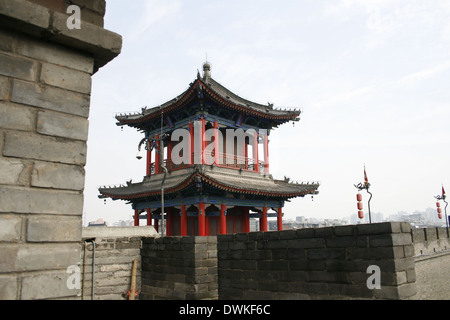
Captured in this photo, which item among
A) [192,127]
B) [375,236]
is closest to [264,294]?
[375,236]

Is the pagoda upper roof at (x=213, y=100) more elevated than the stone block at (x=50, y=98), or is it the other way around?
the pagoda upper roof at (x=213, y=100)

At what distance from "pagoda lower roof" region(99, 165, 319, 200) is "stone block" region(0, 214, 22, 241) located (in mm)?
13520

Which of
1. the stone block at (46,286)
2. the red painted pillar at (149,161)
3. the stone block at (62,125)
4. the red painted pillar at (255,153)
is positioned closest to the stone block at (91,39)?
the stone block at (62,125)

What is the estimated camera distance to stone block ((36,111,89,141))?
3521 millimetres

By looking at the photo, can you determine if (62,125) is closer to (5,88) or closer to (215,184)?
(5,88)

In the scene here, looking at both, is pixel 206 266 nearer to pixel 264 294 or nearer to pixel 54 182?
pixel 264 294

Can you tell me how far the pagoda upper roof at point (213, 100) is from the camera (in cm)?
1847

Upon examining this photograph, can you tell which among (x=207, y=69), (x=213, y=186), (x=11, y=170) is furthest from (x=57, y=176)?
(x=207, y=69)

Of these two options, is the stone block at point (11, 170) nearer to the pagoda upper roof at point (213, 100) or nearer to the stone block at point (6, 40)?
the stone block at point (6, 40)

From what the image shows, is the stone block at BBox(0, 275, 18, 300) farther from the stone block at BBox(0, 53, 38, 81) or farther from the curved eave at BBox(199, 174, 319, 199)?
the curved eave at BBox(199, 174, 319, 199)

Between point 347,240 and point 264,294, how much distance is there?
2.70 metres

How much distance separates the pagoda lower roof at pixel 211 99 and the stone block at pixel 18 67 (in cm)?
1430
